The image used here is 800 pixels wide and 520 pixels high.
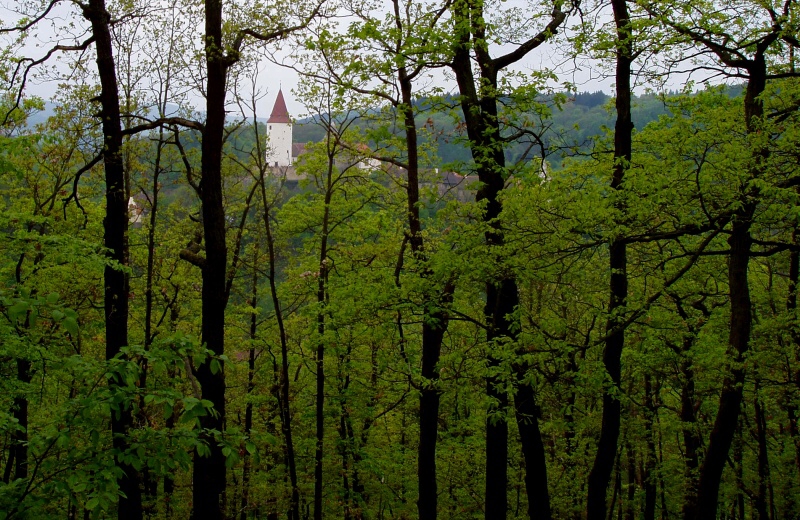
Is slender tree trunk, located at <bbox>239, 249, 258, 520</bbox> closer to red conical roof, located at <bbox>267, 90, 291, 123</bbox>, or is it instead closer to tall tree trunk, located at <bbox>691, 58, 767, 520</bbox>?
tall tree trunk, located at <bbox>691, 58, 767, 520</bbox>

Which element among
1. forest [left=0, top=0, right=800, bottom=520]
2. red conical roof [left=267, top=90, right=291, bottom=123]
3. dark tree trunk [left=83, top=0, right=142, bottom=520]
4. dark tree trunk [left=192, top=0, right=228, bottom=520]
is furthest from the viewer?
red conical roof [left=267, top=90, right=291, bottom=123]

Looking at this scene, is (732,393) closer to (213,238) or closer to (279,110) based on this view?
(213,238)

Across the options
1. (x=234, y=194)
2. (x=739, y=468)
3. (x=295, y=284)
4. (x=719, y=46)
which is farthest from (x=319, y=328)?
(x=739, y=468)

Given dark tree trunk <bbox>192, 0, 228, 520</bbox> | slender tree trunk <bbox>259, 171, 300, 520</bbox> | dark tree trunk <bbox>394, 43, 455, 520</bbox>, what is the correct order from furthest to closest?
1. slender tree trunk <bbox>259, 171, 300, 520</bbox>
2. dark tree trunk <bbox>394, 43, 455, 520</bbox>
3. dark tree trunk <bbox>192, 0, 228, 520</bbox>

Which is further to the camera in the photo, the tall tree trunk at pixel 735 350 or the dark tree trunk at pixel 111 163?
the dark tree trunk at pixel 111 163

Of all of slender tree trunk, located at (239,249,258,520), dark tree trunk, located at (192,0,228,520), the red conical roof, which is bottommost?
slender tree trunk, located at (239,249,258,520)

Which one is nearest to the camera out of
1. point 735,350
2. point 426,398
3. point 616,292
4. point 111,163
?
point 735,350

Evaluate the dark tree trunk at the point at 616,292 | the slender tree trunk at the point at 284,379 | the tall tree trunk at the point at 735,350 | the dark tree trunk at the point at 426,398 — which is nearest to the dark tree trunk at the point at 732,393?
the tall tree trunk at the point at 735,350

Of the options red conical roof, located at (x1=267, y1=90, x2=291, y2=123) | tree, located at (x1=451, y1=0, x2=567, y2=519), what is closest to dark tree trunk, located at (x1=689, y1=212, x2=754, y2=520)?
tree, located at (x1=451, y1=0, x2=567, y2=519)

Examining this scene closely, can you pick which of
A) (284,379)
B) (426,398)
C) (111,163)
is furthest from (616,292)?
(284,379)

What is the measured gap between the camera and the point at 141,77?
12.5 metres

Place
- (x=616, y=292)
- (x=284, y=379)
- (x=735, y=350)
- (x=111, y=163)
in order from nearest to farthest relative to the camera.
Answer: (x=735, y=350) → (x=616, y=292) → (x=111, y=163) → (x=284, y=379)

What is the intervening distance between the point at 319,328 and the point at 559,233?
764 centimetres

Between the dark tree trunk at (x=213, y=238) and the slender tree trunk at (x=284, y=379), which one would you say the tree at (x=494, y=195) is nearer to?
the dark tree trunk at (x=213, y=238)
